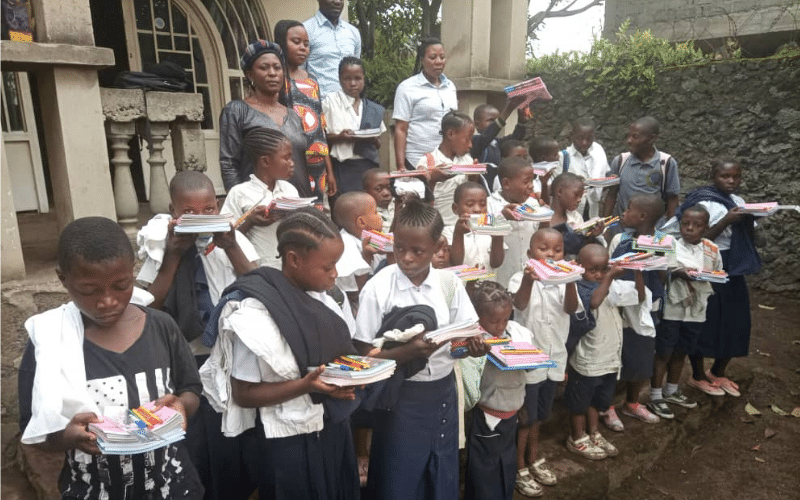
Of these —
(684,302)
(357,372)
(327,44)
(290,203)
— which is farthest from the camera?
(327,44)

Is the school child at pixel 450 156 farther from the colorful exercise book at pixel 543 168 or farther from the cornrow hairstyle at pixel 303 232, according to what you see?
the cornrow hairstyle at pixel 303 232

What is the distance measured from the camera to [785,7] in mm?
9211

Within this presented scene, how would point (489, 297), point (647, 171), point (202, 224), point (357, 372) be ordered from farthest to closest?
point (647, 171) → point (489, 297) → point (202, 224) → point (357, 372)

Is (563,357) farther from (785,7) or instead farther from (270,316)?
(785,7)

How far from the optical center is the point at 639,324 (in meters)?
3.70

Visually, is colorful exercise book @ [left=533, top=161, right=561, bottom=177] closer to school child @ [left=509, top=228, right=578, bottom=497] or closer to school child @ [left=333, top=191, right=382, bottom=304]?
school child @ [left=509, top=228, right=578, bottom=497]

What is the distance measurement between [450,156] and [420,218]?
6.56ft

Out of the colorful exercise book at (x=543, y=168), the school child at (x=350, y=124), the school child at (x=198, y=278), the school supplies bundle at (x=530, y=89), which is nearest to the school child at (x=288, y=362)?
the school child at (x=198, y=278)

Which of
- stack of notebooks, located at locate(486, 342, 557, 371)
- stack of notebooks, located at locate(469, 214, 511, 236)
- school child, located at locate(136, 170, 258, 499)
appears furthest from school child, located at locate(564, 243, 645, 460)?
school child, located at locate(136, 170, 258, 499)

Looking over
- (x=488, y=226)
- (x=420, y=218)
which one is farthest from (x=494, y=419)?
(x=420, y=218)

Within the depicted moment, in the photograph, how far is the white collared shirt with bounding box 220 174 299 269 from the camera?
9.30ft

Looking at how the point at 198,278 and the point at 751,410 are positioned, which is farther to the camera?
the point at 751,410

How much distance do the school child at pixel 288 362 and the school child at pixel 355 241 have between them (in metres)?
0.85

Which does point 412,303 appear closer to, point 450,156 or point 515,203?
point 515,203
